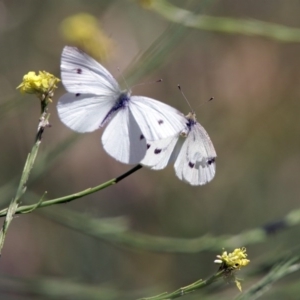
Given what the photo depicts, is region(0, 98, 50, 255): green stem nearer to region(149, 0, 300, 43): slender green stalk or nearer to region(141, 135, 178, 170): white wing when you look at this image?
region(141, 135, 178, 170): white wing

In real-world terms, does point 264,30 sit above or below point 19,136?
below

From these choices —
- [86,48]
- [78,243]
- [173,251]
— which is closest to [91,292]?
[173,251]

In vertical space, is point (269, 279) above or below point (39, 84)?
below

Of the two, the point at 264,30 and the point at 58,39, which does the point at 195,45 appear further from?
the point at 264,30

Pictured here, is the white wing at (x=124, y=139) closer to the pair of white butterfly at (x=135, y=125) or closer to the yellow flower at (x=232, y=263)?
the pair of white butterfly at (x=135, y=125)

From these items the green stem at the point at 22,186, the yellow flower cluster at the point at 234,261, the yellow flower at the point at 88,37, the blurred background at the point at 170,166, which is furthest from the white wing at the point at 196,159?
the blurred background at the point at 170,166

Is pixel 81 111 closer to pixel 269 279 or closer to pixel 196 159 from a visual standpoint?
pixel 196 159

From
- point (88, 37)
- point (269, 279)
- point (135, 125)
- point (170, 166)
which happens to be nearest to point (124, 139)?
point (135, 125)
